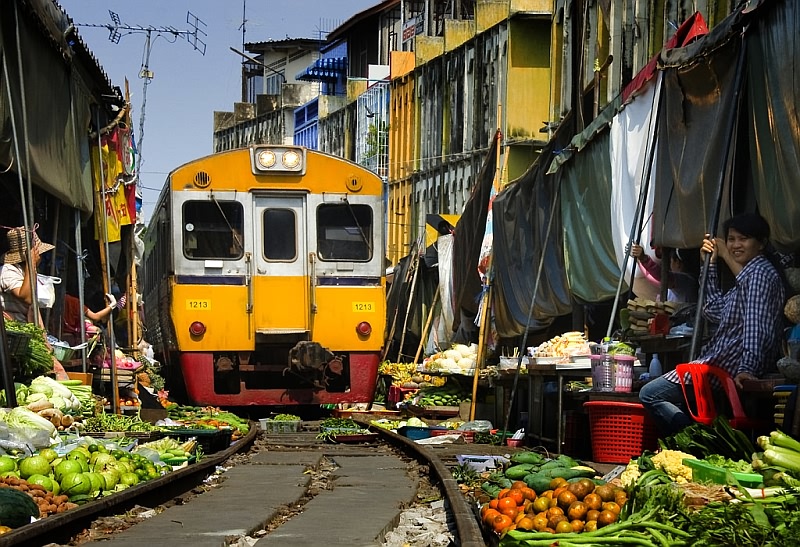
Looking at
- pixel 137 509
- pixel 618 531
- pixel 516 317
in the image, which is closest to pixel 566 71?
pixel 516 317

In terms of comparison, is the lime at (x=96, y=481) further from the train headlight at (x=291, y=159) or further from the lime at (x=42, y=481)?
the train headlight at (x=291, y=159)

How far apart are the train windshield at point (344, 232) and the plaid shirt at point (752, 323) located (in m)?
9.23

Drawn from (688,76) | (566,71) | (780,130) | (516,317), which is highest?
(566,71)

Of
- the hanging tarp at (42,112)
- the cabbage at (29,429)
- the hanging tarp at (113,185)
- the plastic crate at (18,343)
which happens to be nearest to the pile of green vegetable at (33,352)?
the plastic crate at (18,343)

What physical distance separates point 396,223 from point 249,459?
85.6 feet

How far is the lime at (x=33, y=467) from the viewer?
7.61m

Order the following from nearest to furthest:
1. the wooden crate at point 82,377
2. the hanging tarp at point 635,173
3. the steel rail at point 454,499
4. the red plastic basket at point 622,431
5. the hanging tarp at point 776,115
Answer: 1. the steel rail at point 454,499
2. the hanging tarp at point 776,115
3. the red plastic basket at point 622,431
4. the hanging tarp at point 635,173
5. the wooden crate at point 82,377

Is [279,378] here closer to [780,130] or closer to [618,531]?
[780,130]

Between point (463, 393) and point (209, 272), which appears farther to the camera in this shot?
point (463, 393)

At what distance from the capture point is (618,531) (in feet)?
16.6

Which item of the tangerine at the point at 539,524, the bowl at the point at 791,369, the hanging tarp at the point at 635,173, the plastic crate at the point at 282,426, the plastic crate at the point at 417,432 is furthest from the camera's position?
the plastic crate at the point at 282,426

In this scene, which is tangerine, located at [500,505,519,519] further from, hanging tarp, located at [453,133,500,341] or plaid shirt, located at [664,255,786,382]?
hanging tarp, located at [453,133,500,341]

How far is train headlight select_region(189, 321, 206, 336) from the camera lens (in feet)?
54.5

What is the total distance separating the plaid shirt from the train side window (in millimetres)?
9258
